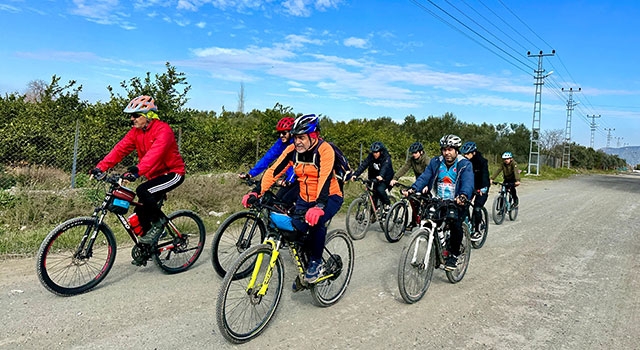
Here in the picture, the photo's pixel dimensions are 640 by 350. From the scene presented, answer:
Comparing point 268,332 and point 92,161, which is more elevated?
point 92,161

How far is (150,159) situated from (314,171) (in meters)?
1.92

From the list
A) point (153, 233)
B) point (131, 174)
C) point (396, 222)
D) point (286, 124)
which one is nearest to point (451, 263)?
point (396, 222)

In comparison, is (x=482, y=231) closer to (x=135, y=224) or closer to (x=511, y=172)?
(x=511, y=172)

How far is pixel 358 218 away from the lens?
25.6 ft

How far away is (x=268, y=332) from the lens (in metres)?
3.78

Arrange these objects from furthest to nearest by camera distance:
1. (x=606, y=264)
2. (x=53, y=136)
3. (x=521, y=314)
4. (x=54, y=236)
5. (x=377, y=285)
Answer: (x=53, y=136), (x=606, y=264), (x=377, y=285), (x=521, y=314), (x=54, y=236)

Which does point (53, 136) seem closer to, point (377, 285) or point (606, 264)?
point (377, 285)

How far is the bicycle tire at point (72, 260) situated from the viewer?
13.7ft

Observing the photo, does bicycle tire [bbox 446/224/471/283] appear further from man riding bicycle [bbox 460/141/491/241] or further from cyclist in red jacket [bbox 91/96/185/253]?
cyclist in red jacket [bbox 91/96/185/253]

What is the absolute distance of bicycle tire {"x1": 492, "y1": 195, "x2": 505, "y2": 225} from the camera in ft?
33.7

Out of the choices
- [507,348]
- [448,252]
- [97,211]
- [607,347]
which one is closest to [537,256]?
[448,252]

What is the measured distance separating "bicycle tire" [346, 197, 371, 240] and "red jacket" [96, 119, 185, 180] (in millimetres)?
3420

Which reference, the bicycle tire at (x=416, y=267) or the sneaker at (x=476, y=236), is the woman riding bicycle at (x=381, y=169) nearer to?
the sneaker at (x=476, y=236)

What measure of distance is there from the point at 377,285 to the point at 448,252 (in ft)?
3.38
